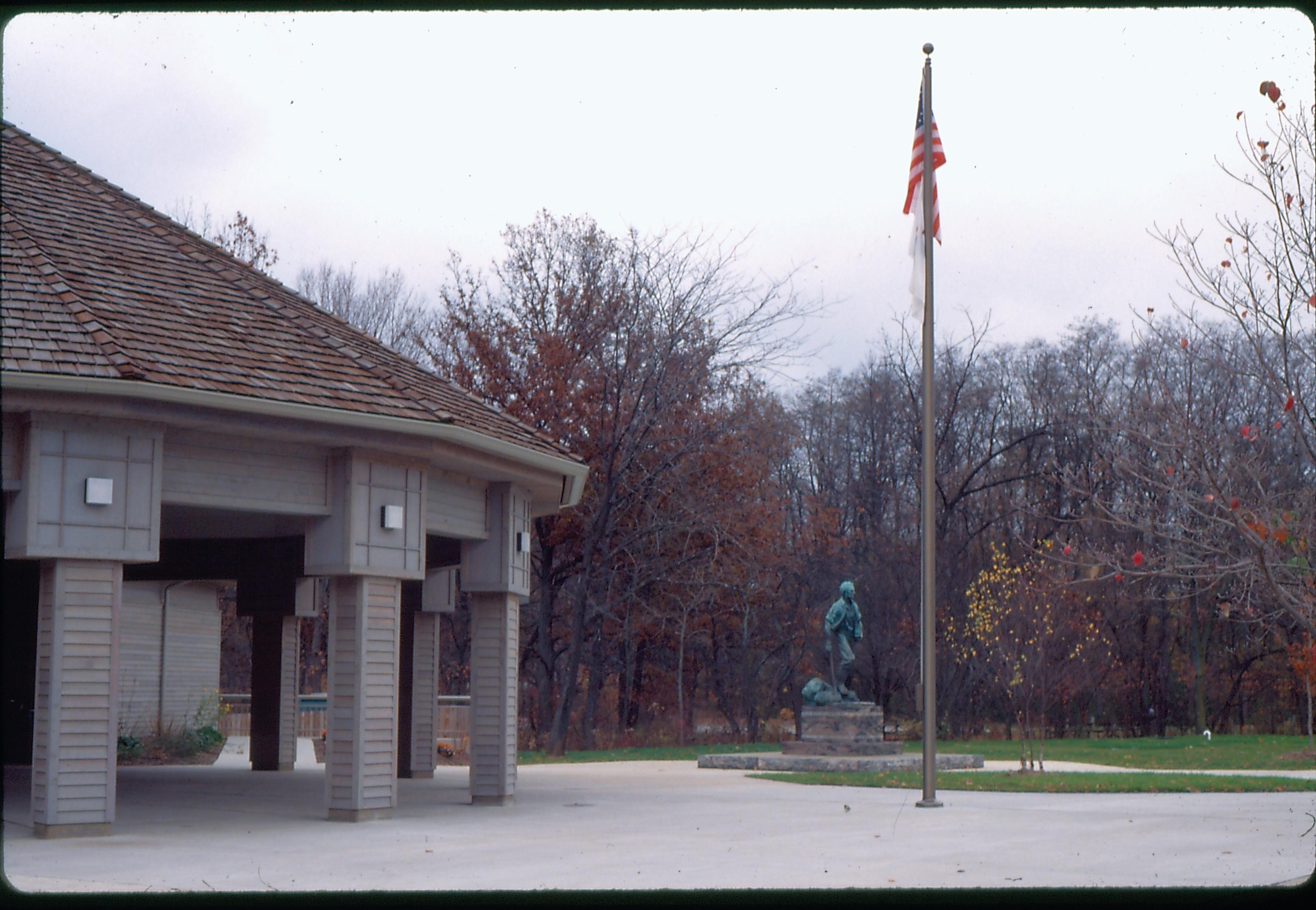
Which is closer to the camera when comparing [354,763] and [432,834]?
[432,834]

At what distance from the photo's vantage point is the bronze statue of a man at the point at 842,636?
970 inches

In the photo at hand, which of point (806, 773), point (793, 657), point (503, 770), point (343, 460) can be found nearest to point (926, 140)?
point (343, 460)

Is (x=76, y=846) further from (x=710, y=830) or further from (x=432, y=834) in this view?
(x=710, y=830)

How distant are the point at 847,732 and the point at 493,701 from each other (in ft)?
33.2

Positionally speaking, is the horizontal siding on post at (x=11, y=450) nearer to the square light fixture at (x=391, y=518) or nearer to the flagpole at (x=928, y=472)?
the square light fixture at (x=391, y=518)

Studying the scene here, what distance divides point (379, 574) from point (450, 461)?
1.59 metres

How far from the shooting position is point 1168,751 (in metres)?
31.0

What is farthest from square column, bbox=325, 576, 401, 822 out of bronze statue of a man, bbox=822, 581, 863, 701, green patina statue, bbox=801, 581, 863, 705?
bronze statue of a man, bbox=822, 581, 863, 701

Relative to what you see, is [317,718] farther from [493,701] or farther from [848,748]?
[493,701]

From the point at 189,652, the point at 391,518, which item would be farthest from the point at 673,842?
the point at 189,652

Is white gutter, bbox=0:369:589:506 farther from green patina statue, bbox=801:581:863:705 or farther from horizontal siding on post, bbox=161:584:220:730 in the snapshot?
horizontal siding on post, bbox=161:584:220:730

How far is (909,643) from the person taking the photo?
126 feet

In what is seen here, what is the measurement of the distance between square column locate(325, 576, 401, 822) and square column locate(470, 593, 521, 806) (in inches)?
79.3

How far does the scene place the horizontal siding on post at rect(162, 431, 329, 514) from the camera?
41.2ft
